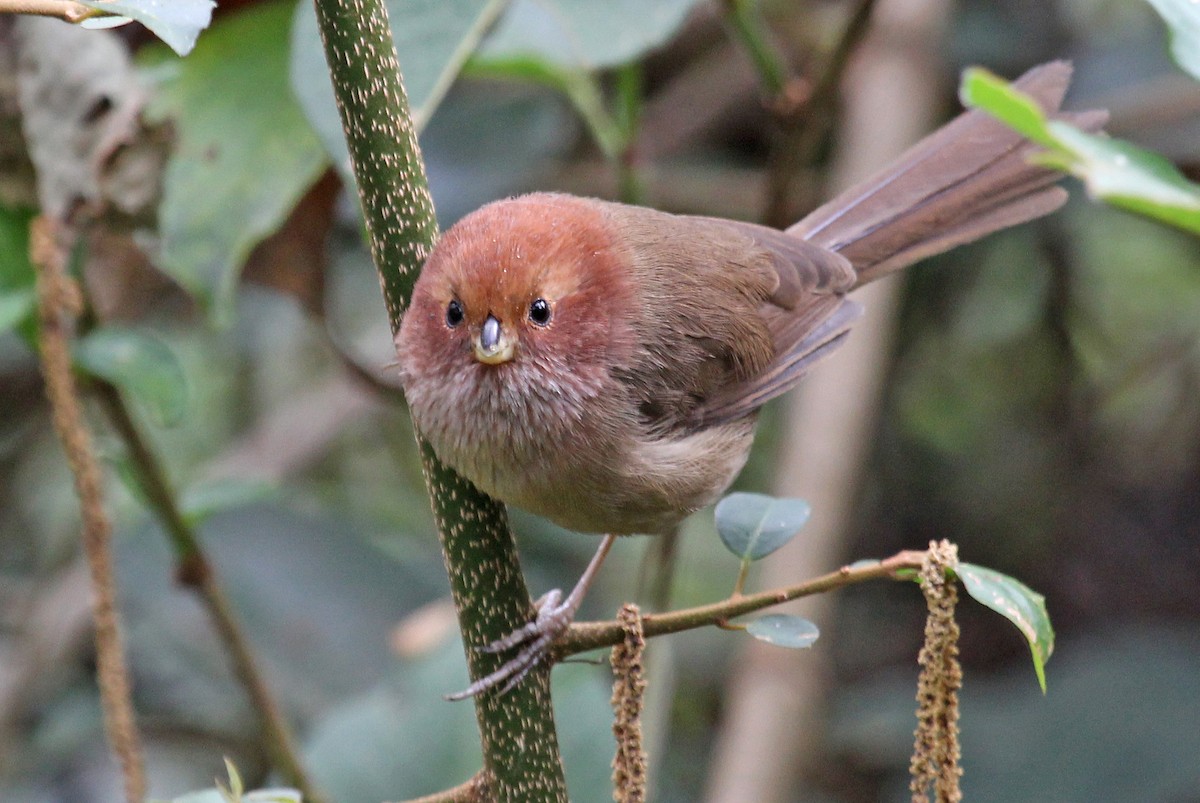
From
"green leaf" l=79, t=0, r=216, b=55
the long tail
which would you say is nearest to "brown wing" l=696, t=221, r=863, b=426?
the long tail

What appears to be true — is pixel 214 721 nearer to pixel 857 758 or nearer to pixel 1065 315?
pixel 857 758

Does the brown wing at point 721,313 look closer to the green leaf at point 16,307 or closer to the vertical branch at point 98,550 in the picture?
the vertical branch at point 98,550

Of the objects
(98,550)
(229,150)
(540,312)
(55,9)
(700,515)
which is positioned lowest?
(98,550)

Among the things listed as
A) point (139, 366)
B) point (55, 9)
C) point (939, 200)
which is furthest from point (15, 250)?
point (939, 200)

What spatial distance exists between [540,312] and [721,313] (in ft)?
1.73

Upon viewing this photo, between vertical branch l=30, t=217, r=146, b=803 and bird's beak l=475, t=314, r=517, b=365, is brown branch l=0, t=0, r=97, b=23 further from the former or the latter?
bird's beak l=475, t=314, r=517, b=365

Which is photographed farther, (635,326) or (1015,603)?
(635,326)

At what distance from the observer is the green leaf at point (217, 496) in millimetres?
2744

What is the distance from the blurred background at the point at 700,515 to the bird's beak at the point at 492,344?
2.29 feet

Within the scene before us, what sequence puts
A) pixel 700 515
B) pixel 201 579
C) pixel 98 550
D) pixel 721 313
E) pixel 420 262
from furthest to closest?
1. pixel 700 515
2. pixel 721 313
3. pixel 201 579
4. pixel 98 550
5. pixel 420 262

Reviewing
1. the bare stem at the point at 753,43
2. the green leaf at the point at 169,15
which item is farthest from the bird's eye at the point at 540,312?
the bare stem at the point at 753,43

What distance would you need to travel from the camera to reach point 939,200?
3.16m

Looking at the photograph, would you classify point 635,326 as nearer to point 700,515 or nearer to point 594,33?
point 594,33

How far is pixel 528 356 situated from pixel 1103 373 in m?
3.14
